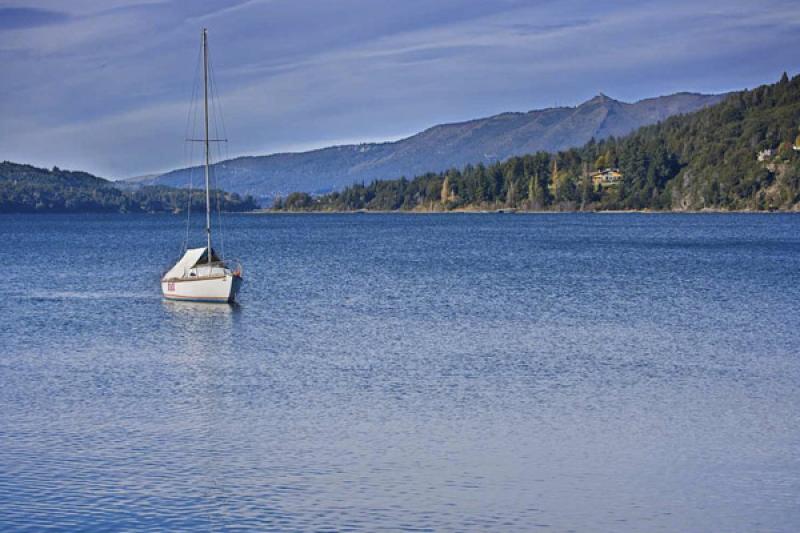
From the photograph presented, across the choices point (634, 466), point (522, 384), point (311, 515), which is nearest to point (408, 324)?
point (522, 384)

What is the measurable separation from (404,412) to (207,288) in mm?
25200

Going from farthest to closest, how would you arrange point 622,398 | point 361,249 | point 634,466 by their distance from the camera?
point 361,249 → point 622,398 → point 634,466

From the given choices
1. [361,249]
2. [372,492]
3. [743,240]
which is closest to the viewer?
[372,492]

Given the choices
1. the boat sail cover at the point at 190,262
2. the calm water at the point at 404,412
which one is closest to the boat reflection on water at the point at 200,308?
the calm water at the point at 404,412

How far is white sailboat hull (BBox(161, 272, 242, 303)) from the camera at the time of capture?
46562mm

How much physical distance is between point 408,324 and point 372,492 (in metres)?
22.3

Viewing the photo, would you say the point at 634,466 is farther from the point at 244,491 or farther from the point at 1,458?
the point at 1,458

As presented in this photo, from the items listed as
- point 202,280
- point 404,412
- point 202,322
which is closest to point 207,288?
point 202,280

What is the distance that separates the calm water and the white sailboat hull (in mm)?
712

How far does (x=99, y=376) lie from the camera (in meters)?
28.0

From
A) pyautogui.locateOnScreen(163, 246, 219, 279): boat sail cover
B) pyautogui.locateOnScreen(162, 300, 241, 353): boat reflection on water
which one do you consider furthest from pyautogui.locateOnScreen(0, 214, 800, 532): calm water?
pyautogui.locateOnScreen(163, 246, 219, 279): boat sail cover

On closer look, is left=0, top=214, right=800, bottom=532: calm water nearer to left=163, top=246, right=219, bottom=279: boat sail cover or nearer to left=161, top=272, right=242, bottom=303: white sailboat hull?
left=161, top=272, right=242, bottom=303: white sailboat hull

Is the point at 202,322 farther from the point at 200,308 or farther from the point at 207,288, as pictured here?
the point at 207,288

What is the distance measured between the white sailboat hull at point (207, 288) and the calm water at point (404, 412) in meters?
0.71
